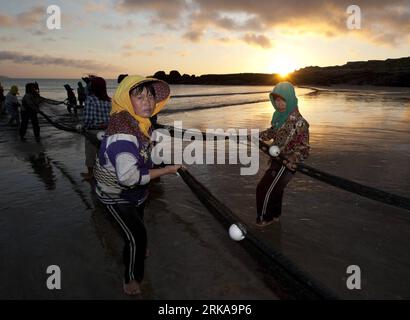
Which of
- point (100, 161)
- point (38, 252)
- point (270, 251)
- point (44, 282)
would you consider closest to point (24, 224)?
point (38, 252)

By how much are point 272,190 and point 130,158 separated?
2.47 m

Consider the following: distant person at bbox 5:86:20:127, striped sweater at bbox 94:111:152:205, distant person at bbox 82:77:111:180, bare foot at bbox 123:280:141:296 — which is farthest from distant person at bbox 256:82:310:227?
distant person at bbox 5:86:20:127

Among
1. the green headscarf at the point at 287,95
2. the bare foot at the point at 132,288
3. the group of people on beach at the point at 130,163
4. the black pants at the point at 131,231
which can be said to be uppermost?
the green headscarf at the point at 287,95

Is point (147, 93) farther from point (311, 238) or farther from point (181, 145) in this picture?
point (181, 145)

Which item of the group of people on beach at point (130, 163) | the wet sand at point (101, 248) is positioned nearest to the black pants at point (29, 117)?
the wet sand at point (101, 248)

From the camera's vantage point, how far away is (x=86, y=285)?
3.39 meters

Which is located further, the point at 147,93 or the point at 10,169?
the point at 10,169

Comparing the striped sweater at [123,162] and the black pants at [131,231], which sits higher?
the striped sweater at [123,162]

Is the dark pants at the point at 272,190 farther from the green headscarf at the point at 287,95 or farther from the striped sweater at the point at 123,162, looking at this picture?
the striped sweater at the point at 123,162

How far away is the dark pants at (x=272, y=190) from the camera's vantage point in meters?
4.38

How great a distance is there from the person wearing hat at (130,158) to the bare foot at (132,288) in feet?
0.46

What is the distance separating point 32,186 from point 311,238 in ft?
17.1

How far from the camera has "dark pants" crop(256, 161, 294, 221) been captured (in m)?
4.38

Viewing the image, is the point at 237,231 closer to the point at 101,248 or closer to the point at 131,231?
the point at 131,231
